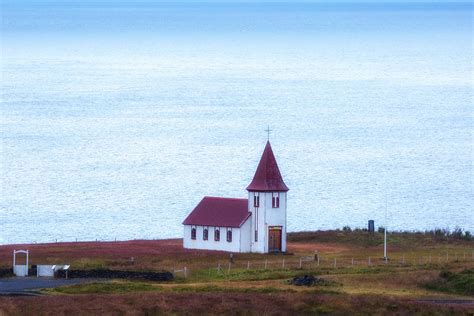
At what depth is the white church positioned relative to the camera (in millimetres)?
88625

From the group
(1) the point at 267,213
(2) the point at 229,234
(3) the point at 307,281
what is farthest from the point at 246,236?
(3) the point at 307,281

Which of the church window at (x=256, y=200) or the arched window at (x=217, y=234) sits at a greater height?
the church window at (x=256, y=200)

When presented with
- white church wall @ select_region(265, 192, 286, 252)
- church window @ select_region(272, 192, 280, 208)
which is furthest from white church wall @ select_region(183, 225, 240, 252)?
church window @ select_region(272, 192, 280, 208)

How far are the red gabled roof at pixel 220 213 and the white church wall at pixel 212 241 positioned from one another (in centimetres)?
32

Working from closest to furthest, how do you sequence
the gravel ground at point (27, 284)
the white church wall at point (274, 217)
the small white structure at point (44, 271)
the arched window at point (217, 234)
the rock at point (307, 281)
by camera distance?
the gravel ground at point (27, 284) < the rock at point (307, 281) < the small white structure at point (44, 271) < the white church wall at point (274, 217) < the arched window at point (217, 234)

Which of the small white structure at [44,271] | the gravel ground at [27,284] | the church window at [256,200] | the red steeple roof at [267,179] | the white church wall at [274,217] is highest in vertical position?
the red steeple roof at [267,179]

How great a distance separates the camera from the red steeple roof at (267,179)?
292ft

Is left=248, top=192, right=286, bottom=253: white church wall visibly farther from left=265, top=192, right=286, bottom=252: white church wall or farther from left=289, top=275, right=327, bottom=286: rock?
left=289, top=275, right=327, bottom=286: rock

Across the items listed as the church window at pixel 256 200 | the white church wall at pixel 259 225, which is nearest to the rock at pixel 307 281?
the white church wall at pixel 259 225

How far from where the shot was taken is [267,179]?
89500mm

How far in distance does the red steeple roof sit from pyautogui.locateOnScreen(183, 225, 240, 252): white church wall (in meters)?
2.63

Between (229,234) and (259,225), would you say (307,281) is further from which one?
(229,234)

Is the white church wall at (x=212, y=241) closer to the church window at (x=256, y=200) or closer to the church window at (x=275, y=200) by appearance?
the church window at (x=256, y=200)

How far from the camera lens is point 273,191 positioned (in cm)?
8906
